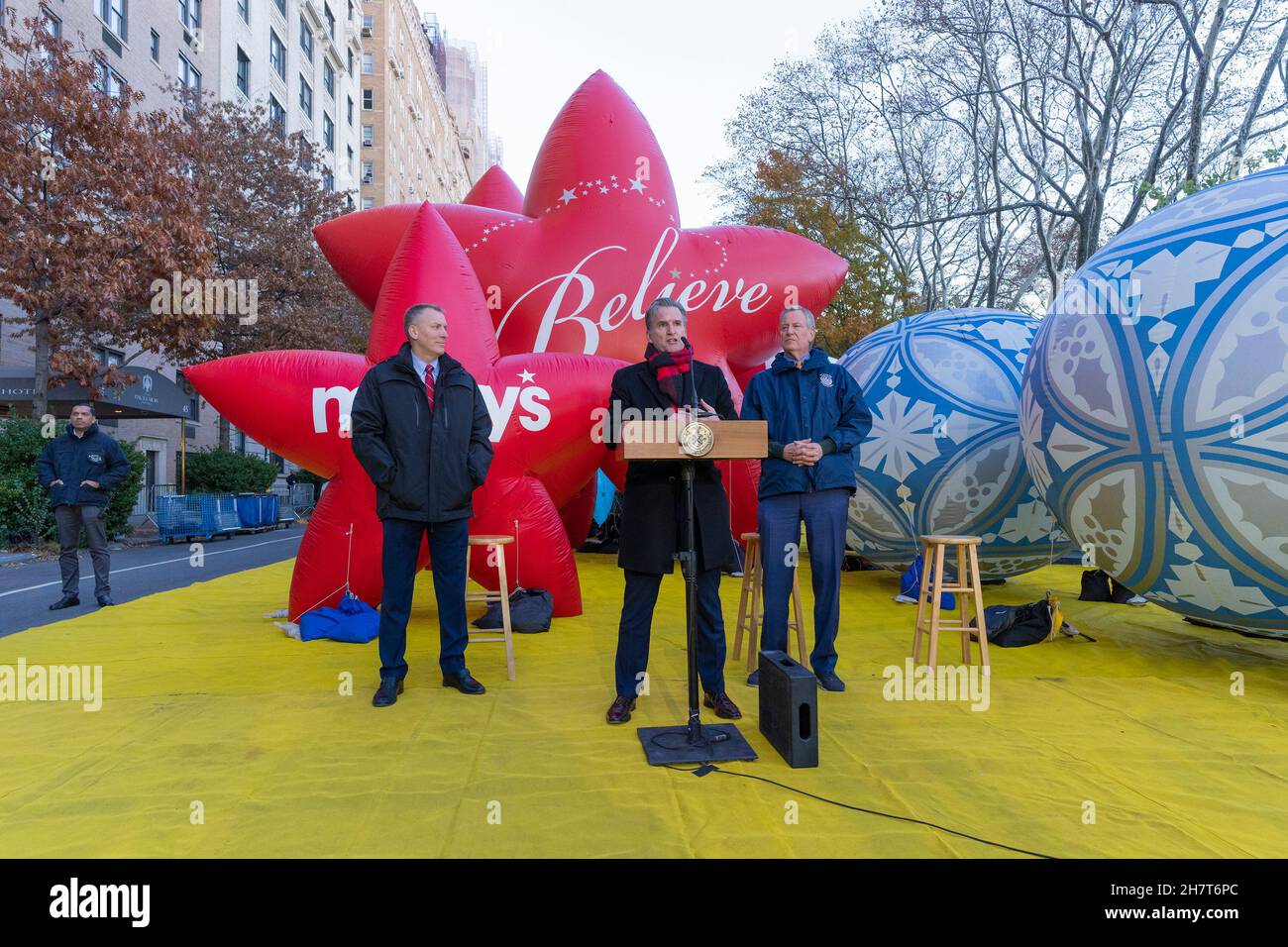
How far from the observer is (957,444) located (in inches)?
218

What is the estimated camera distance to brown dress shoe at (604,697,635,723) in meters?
3.28

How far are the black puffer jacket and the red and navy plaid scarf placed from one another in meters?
1.11

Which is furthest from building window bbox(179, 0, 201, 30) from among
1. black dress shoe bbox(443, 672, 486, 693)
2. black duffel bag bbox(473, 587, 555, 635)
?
black dress shoe bbox(443, 672, 486, 693)

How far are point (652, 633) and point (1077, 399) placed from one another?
3010 mm

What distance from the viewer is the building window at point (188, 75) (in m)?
21.8

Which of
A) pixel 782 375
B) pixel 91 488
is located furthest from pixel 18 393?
pixel 782 375

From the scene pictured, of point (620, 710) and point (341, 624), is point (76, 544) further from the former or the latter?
point (620, 710)

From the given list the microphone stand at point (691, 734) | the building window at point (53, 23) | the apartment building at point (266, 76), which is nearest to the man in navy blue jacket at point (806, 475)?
the microphone stand at point (691, 734)

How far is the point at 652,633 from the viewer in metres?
5.18

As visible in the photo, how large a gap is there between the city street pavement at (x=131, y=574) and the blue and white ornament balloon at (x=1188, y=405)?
5976 mm

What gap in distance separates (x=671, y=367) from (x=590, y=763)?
167 cm

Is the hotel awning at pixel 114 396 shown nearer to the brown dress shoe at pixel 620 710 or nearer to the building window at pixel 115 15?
the building window at pixel 115 15

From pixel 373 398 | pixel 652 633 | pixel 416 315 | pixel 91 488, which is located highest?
pixel 416 315
